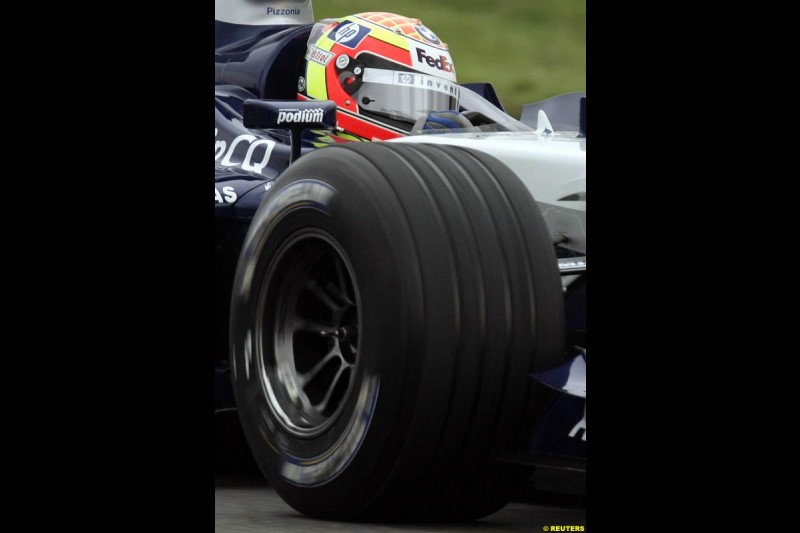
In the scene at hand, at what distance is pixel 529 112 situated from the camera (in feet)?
19.2

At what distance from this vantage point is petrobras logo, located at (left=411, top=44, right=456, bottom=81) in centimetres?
617

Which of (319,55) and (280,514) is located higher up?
(319,55)

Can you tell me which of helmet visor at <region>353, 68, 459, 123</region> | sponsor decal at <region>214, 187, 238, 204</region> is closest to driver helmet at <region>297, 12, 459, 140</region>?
helmet visor at <region>353, 68, 459, 123</region>

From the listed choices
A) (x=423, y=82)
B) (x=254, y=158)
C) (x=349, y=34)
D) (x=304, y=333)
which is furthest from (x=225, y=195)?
(x=349, y=34)

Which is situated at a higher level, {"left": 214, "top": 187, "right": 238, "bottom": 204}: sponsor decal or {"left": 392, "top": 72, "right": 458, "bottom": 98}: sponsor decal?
{"left": 392, "top": 72, "right": 458, "bottom": 98}: sponsor decal

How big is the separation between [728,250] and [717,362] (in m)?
0.22

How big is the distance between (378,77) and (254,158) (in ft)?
3.36

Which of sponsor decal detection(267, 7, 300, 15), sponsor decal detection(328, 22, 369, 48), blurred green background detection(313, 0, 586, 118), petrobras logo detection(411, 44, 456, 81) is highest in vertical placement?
sponsor decal detection(267, 7, 300, 15)

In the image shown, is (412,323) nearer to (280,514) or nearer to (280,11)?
(280,514)

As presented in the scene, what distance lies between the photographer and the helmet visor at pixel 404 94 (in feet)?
20.0

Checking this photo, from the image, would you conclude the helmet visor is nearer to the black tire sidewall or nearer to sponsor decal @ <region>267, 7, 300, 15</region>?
sponsor decal @ <region>267, 7, 300, 15</region>

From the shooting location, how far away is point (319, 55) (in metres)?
6.24

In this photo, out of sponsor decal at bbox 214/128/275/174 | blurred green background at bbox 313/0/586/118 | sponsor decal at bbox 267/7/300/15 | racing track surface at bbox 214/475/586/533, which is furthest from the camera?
sponsor decal at bbox 267/7/300/15

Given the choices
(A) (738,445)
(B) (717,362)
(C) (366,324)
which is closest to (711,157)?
(B) (717,362)
